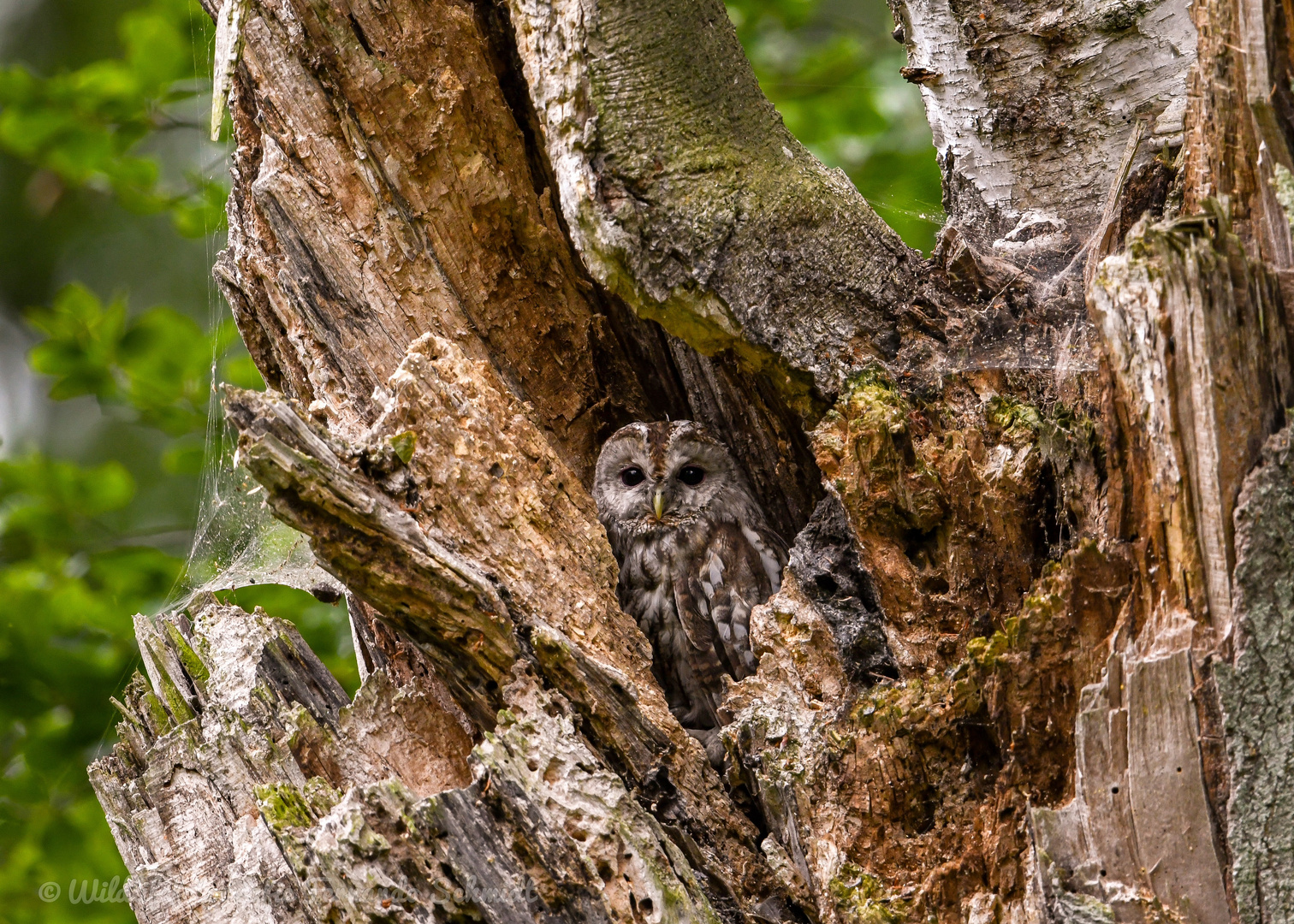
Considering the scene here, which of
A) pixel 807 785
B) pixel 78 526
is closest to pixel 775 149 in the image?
pixel 807 785

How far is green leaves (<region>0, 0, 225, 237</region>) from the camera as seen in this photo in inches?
168

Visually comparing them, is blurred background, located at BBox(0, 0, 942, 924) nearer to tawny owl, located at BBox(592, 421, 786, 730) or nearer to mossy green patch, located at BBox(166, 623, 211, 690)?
tawny owl, located at BBox(592, 421, 786, 730)

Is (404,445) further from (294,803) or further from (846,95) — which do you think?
(846,95)

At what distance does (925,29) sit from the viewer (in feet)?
8.47

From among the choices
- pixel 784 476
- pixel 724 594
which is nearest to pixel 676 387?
pixel 784 476

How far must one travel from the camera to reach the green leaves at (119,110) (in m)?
4.26

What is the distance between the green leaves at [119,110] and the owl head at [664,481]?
6.53 ft

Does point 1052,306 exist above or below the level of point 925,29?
below

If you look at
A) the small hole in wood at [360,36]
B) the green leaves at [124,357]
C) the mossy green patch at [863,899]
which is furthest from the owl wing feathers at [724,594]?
the green leaves at [124,357]

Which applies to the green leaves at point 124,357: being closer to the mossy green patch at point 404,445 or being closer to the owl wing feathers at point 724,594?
the owl wing feathers at point 724,594

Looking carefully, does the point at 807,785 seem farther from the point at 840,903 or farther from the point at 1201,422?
the point at 1201,422

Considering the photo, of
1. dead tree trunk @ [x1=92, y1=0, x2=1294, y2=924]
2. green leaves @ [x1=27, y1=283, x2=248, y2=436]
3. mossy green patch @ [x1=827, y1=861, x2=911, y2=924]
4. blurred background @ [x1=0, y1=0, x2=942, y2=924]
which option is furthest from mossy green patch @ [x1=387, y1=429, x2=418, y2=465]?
green leaves @ [x1=27, y1=283, x2=248, y2=436]

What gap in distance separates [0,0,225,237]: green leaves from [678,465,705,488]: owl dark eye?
217 cm

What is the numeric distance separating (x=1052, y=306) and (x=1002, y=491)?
430 millimetres
